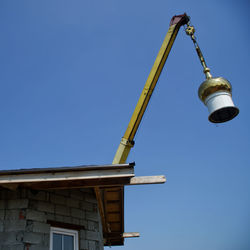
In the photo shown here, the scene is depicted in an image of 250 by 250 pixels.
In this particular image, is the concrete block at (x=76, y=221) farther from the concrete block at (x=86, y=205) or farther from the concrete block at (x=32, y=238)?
the concrete block at (x=32, y=238)

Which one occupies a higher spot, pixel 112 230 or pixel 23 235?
pixel 112 230

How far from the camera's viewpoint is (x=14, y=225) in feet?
17.7

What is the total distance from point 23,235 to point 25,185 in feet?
2.65

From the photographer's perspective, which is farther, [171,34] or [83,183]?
[171,34]

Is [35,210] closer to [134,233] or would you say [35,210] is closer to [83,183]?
[83,183]

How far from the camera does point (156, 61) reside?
9023 mm

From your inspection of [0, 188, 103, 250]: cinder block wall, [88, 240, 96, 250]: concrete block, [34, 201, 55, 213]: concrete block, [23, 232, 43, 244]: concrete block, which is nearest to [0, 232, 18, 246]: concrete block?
[0, 188, 103, 250]: cinder block wall

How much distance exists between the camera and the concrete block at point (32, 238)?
5289 mm

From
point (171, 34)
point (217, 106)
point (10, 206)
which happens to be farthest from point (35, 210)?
point (171, 34)

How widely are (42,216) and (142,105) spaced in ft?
13.1

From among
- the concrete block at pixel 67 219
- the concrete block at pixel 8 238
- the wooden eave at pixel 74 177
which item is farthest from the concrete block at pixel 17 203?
the concrete block at pixel 67 219

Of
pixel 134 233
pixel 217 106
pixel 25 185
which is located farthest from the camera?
pixel 134 233

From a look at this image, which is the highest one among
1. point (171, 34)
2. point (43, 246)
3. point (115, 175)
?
point (171, 34)

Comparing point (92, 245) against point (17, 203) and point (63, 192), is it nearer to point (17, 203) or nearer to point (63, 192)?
point (63, 192)
